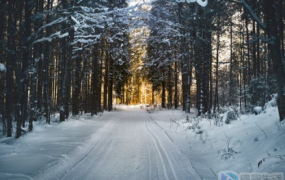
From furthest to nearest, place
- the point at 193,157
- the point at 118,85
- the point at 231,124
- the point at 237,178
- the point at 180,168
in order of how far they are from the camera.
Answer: the point at 118,85 → the point at 231,124 → the point at 193,157 → the point at 180,168 → the point at 237,178

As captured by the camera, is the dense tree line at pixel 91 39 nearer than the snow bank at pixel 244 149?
No

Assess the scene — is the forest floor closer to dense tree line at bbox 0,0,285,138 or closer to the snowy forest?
the snowy forest

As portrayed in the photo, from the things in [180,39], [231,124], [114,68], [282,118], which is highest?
[180,39]

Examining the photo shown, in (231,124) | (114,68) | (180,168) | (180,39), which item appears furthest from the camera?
(114,68)

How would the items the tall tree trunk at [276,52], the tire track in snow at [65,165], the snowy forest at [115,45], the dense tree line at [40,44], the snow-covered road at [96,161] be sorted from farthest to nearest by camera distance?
the dense tree line at [40,44]
the snowy forest at [115,45]
the tall tree trunk at [276,52]
the snow-covered road at [96,161]
the tire track in snow at [65,165]

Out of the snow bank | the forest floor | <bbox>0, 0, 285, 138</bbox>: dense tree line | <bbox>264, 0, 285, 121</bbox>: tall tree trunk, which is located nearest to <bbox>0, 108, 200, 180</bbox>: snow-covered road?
the forest floor

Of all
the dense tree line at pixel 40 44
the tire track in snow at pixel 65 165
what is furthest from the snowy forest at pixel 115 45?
the tire track in snow at pixel 65 165

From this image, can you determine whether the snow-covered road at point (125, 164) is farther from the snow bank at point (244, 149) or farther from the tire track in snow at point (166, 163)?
the snow bank at point (244, 149)

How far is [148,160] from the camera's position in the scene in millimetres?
5605

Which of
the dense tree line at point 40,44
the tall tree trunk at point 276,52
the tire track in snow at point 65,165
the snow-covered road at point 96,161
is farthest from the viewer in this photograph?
the dense tree line at point 40,44

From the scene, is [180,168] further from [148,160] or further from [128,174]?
[128,174]

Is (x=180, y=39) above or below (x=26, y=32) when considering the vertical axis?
above

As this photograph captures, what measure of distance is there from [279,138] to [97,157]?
16.5ft

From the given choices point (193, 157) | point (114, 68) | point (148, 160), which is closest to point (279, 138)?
point (193, 157)
